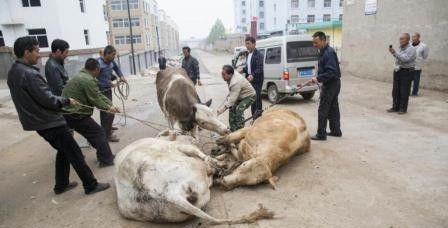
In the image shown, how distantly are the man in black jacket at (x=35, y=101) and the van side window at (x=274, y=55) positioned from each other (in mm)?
6640

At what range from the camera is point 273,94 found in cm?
1013

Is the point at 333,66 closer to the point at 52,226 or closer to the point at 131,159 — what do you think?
the point at 131,159

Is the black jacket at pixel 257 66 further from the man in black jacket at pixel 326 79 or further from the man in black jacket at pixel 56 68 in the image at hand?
the man in black jacket at pixel 56 68

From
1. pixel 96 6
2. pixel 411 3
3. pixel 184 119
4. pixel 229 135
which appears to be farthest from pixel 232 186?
pixel 96 6

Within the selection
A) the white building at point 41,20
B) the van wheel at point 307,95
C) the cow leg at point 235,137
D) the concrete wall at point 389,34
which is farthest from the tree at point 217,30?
the cow leg at point 235,137

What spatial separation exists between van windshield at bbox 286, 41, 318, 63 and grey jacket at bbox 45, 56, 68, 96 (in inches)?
232

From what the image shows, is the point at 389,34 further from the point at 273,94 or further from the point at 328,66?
the point at 328,66

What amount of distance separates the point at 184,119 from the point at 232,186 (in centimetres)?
193

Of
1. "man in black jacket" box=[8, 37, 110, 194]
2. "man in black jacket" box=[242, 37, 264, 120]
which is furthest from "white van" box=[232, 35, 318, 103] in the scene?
"man in black jacket" box=[8, 37, 110, 194]

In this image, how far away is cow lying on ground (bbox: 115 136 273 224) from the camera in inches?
126

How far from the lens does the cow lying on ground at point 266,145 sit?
3.99 meters

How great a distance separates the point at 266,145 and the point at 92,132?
8.57 ft

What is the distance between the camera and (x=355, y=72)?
15.1m

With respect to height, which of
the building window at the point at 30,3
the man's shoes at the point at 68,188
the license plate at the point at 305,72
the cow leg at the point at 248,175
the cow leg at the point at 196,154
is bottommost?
the man's shoes at the point at 68,188
